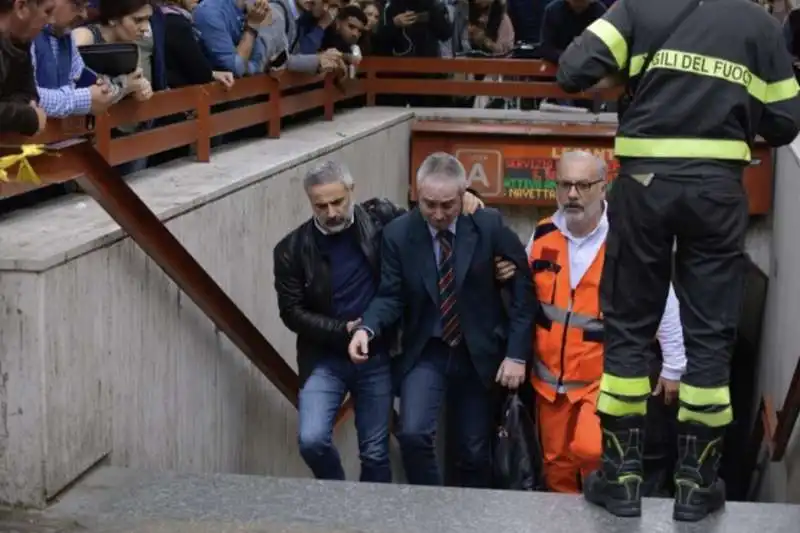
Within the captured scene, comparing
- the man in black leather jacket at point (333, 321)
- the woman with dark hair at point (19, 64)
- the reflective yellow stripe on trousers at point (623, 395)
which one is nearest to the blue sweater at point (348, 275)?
the man in black leather jacket at point (333, 321)

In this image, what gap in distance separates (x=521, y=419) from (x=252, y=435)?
1543 millimetres

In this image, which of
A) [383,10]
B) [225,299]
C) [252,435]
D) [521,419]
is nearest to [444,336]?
[521,419]

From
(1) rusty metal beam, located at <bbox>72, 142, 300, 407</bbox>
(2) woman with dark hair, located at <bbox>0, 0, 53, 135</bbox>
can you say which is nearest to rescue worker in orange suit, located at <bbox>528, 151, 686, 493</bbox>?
(1) rusty metal beam, located at <bbox>72, 142, 300, 407</bbox>

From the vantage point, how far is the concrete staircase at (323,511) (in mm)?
4586

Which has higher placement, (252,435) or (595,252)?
(595,252)

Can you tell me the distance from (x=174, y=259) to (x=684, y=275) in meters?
2.00

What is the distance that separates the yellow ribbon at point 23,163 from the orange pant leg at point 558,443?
281cm

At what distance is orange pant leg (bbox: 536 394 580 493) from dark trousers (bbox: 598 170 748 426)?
1.75 m

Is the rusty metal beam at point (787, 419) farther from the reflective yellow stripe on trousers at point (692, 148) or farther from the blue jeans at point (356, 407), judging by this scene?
the reflective yellow stripe on trousers at point (692, 148)

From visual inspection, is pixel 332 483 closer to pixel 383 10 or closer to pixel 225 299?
pixel 225 299

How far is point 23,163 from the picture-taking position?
4453 mm

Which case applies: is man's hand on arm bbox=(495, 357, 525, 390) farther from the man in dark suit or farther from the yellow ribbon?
the yellow ribbon

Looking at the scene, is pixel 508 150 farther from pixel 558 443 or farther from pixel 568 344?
pixel 568 344

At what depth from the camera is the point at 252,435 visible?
718cm
